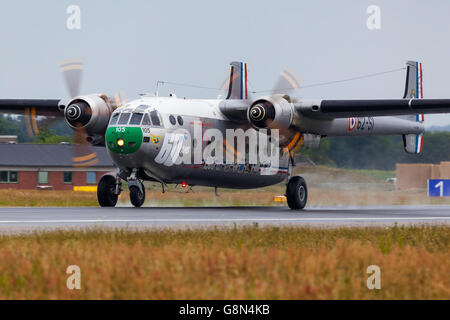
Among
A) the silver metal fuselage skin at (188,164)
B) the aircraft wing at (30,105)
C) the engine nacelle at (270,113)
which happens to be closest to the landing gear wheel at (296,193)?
the silver metal fuselage skin at (188,164)

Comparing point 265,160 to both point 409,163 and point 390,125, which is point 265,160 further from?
point 409,163

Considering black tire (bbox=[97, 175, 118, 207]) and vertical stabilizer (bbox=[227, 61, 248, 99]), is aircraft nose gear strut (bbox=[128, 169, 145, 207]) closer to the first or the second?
black tire (bbox=[97, 175, 118, 207])

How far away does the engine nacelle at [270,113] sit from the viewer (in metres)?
28.6

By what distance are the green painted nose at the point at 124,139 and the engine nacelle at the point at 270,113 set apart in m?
4.53

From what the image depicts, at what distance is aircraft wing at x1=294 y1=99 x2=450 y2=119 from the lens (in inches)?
1104

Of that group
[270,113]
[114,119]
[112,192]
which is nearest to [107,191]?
[112,192]

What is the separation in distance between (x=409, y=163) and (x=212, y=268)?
69.1m

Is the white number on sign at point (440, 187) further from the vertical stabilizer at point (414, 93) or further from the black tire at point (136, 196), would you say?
the black tire at point (136, 196)

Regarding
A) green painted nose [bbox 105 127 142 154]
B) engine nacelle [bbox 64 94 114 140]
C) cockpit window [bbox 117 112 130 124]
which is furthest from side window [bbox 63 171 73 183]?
green painted nose [bbox 105 127 142 154]

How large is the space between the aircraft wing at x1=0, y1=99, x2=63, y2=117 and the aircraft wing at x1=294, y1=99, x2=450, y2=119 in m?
10.4

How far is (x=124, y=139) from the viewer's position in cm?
2661

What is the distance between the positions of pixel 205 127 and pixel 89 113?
4.50 m

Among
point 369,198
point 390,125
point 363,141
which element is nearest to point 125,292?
point 390,125

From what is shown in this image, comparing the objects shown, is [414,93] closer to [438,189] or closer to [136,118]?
[136,118]
